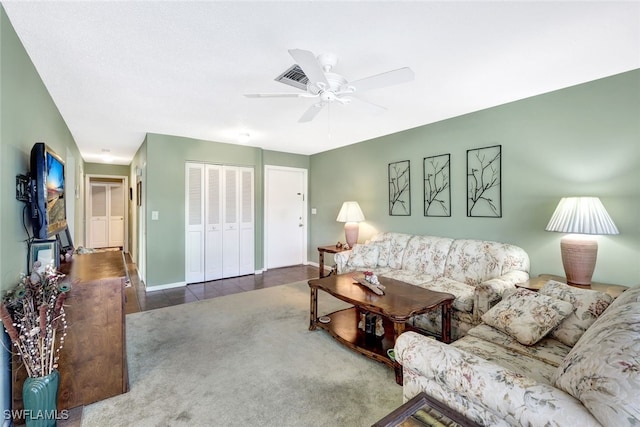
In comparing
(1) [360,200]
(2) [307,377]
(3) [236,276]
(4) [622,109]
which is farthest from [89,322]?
(4) [622,109]

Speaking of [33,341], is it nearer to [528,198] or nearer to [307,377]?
[307,377]

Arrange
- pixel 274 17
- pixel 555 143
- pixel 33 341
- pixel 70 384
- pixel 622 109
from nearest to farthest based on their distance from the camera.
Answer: pixel 33 341 < pixel 274 17 < pixel 70 384 < pixel 622 109 < pixel 555 143

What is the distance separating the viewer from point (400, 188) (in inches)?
167

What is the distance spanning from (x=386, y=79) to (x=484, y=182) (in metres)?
2.11

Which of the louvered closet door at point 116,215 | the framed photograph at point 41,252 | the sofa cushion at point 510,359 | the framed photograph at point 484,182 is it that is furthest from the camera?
the louvered closet door at point 116,215

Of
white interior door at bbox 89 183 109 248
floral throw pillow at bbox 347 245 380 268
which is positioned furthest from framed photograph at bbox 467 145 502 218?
white interior door at bbox 89 183 109 248

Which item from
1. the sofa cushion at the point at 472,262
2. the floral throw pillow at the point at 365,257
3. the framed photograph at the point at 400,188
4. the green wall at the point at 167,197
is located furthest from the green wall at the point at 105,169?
the sofa cushion at the point at 472,262

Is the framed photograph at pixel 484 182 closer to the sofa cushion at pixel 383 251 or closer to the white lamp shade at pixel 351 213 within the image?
the sofa cushion at pixel 383 251

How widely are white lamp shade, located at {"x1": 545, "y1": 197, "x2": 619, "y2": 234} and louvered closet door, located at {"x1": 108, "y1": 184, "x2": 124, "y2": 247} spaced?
32.2 feet

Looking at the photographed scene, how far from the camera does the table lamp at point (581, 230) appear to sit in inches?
90.1

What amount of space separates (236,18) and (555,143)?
303 centimetres

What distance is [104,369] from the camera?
1916mm

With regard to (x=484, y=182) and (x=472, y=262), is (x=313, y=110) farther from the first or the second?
(x=472, y=262)

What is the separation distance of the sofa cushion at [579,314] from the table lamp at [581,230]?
2.27 feet
